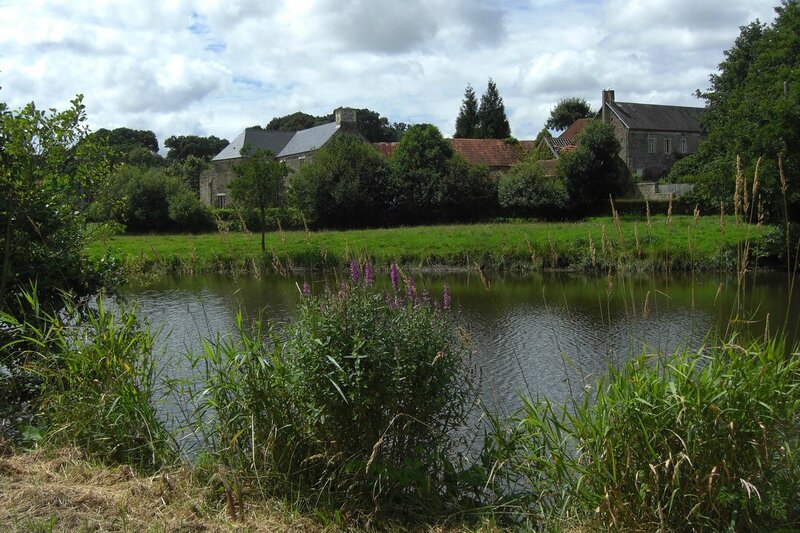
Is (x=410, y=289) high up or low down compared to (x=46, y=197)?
down

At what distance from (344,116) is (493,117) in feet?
63.6

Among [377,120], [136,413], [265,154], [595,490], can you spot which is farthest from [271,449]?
[377,120]

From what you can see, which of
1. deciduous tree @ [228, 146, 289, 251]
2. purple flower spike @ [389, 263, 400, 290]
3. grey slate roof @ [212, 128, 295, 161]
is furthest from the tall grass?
grey slate roof @ [212, 128, 295, 161]

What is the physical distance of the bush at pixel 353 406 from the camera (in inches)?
170

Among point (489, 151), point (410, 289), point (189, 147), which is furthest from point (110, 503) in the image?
point (189, 147)

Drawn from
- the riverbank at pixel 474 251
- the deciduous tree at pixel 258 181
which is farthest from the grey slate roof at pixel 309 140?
the riverbank at pixel 474 251

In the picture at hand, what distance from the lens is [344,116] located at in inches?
2228

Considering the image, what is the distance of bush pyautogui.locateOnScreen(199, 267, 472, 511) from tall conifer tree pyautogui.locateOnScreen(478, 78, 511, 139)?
6673 cm

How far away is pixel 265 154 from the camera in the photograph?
104 ft

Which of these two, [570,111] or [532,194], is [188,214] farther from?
[570,111]

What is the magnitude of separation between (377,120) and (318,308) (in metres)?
97.2

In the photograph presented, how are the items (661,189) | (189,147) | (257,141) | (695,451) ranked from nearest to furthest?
(695,451) < (661,189) < (257,141) < (189,147)

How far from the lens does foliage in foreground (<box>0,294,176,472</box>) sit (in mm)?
5105

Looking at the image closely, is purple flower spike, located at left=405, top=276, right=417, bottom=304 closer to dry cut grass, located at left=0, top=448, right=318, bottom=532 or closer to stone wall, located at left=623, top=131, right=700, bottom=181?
dry cut grass, located at left=0, top=448, right=318, bottom=532
